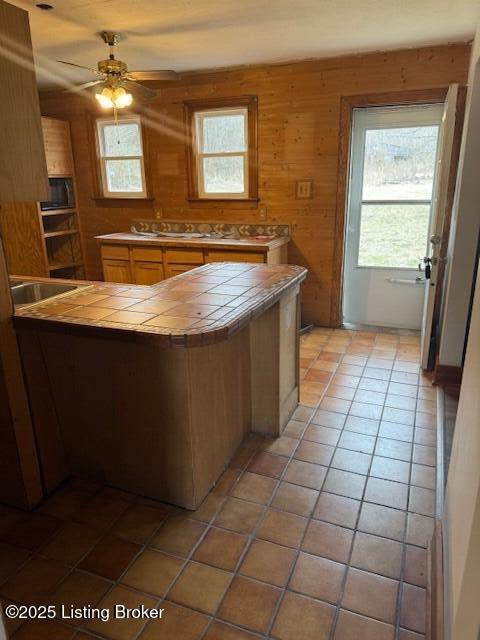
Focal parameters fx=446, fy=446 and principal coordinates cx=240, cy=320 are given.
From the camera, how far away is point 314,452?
7.82ft

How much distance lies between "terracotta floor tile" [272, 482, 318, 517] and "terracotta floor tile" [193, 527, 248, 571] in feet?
0.85

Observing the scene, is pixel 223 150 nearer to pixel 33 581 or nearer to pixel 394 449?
pixel 394 449

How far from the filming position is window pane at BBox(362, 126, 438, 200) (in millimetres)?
3811

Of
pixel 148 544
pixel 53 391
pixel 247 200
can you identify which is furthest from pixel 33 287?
pixel 247 200

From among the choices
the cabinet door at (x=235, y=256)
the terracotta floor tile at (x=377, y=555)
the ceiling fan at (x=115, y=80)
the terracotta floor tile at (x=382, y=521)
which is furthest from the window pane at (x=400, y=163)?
the terracotta floor tile at (x=377, y=555)

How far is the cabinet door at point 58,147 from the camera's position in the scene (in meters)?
4.77

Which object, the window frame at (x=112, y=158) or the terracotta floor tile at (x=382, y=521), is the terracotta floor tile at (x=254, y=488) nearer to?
the terracotta floor tile at (x=382, y=521)

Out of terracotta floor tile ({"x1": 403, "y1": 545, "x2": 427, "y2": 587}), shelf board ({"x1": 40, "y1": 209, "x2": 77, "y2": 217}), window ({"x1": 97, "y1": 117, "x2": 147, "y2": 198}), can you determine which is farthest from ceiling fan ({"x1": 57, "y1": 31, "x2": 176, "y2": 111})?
terracotta floor tile ({"x1": 403, "y1": 545, "x2": 427, "y2": 587})

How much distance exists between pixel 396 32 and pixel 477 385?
2928 millimetres

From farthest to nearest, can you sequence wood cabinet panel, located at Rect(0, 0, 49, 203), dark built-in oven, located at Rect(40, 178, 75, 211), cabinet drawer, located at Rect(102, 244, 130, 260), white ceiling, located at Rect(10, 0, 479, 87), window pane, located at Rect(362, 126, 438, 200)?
1. dark built-in oven, located at Rect(40, 178, 75, 211)
2. cabinet drawer, located at Rect(102, 244, 130, 260)
3. window pane, located at Rect(362, 126, 438, 200)
4. white ceiling, located at Rect(10, 0, 479, 87)
5. wood cabinet panel, located at Rect(0, 0, 49, 203)

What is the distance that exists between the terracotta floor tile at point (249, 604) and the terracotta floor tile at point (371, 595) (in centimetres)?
26

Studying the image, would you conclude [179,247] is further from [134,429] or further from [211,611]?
[211,611]

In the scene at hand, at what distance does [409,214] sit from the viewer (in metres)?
4.00

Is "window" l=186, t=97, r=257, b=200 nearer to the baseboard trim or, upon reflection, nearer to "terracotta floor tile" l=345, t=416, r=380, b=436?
the baseboard trim
